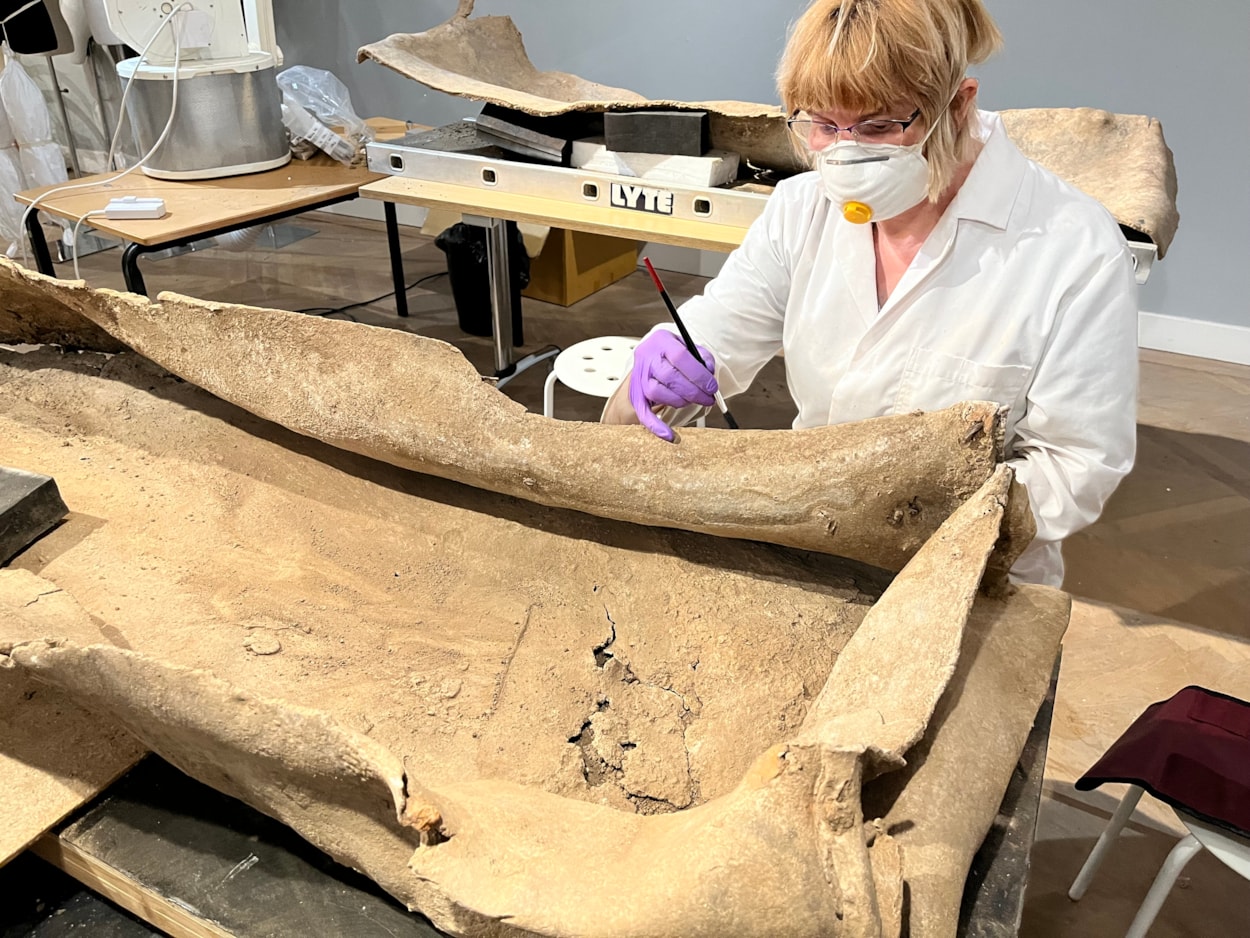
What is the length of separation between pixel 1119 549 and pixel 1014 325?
1.83m

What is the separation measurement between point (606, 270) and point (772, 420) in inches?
60.6

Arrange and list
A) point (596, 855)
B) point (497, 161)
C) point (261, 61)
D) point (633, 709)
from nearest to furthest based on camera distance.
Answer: point (596, 855)
point (633, 709)
point (497, 161)
point (261, 61)

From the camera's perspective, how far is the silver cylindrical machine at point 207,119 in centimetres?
313

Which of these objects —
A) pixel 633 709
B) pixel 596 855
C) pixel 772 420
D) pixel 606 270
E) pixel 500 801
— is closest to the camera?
pixel 596 855

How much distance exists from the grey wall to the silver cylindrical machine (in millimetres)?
1640

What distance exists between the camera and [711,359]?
1786 mm

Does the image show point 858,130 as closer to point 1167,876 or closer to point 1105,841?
point 1167,876

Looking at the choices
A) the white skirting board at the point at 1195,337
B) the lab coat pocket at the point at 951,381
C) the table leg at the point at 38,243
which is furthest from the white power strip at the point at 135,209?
the lab coat pocket at the point at 951,381

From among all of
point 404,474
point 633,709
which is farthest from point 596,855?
point 404,474

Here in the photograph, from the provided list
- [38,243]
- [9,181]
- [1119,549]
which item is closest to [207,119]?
[38,243]

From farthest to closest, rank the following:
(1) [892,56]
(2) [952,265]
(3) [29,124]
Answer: (3) [29,124] < (2) [952,265] < (1) [892,56]

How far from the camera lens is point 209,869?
1129 mm

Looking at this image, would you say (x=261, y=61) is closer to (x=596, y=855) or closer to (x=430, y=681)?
(x=430, y=681)

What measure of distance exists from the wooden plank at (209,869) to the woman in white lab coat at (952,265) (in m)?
0.79
